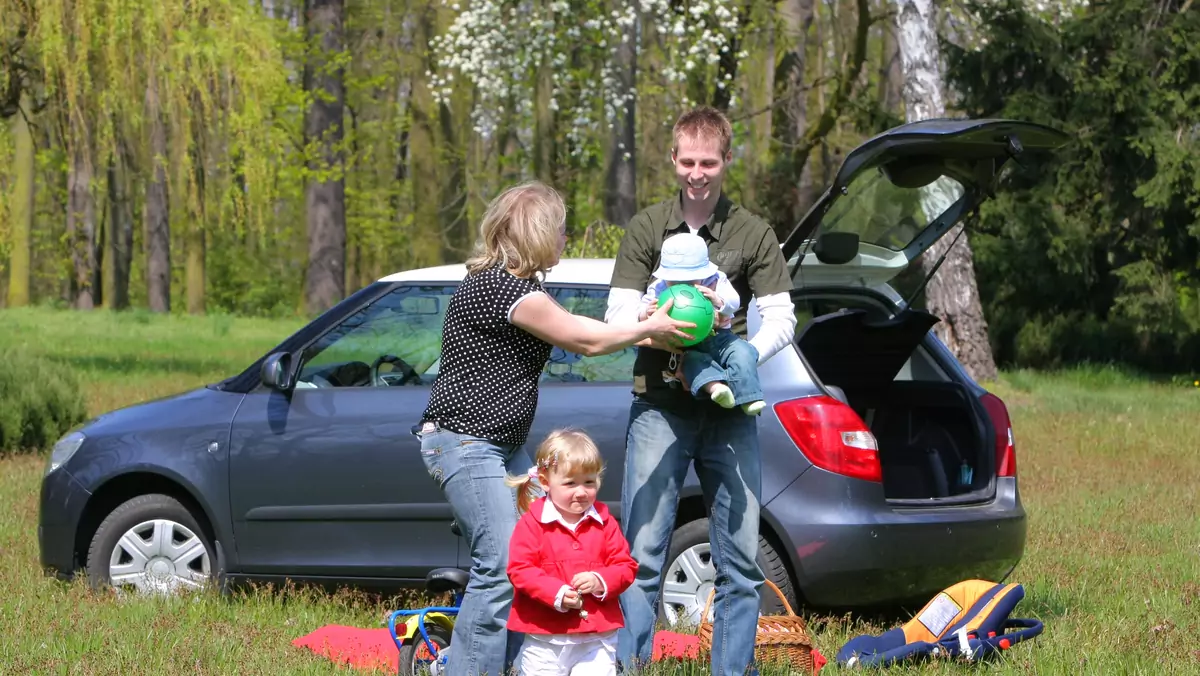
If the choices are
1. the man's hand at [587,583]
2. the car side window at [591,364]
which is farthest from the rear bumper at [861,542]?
the man's hand at [587,583]

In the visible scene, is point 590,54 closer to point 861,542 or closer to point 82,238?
point 861,542

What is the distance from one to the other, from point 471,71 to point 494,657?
67.4 ft

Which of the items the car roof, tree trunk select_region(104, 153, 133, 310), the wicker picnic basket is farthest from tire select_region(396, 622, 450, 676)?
tree trunk select_region(104, 153, 133, 310)

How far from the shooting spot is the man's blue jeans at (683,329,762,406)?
441cm

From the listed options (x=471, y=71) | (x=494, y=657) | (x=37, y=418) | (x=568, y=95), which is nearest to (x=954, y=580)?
(x=494, y=657)

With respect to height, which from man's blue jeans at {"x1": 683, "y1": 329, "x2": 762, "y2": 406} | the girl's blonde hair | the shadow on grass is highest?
man's blue jeans at {"x1": 683, "y1": 329, "x2": 762, "y2": 406}

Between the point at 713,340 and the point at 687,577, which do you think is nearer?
the point at 713,340

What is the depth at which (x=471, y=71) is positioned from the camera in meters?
24.2

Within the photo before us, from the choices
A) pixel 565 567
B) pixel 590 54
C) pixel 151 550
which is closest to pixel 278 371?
pixel 151 550

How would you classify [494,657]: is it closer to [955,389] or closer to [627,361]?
[627,361]

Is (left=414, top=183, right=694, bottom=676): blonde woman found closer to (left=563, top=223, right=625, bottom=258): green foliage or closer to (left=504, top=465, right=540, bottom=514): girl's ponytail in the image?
(left=504, top=465, right=540, bottom=514): girl's ponytail

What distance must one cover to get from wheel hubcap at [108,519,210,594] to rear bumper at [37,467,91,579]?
0.79 feet

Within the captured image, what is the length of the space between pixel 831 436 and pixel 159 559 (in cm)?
325

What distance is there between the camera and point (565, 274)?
6500mm
